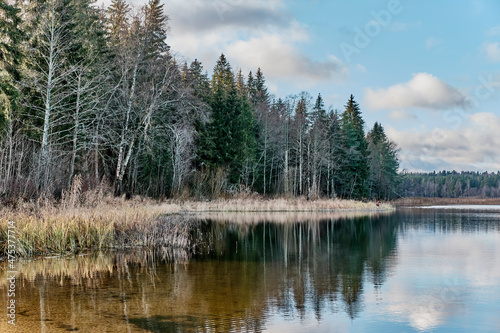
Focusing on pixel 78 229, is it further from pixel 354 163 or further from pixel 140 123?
pixel 354 163

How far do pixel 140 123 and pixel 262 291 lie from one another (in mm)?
23668

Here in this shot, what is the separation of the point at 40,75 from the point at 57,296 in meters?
17.5

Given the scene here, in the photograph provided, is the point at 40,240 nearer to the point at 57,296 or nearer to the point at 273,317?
the point at 57,296

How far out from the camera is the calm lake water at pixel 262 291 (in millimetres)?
7010

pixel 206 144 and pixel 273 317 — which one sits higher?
pixel 206 144

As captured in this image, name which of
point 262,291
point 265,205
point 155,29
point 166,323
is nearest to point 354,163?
point 265,205

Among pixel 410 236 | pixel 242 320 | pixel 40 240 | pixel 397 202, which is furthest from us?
pixel 397 202

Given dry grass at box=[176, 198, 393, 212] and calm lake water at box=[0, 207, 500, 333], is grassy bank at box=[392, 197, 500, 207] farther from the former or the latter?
calm lake water at box=[0, 207, 500, 333]

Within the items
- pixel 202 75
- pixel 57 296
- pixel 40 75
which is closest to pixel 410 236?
pixel 57 296

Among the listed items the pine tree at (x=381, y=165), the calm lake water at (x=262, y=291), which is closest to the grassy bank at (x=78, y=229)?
the calm lake water at (x=262, y=291)

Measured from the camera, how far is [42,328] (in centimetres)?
652

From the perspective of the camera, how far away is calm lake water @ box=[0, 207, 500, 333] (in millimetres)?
7010

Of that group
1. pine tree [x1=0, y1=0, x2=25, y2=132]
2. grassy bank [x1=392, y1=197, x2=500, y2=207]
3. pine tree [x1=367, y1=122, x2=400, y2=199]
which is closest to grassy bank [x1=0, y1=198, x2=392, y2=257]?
pine tree [x1=0, y1=0, x2=25, y2=132]

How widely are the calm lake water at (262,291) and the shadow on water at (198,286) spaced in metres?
0.02
